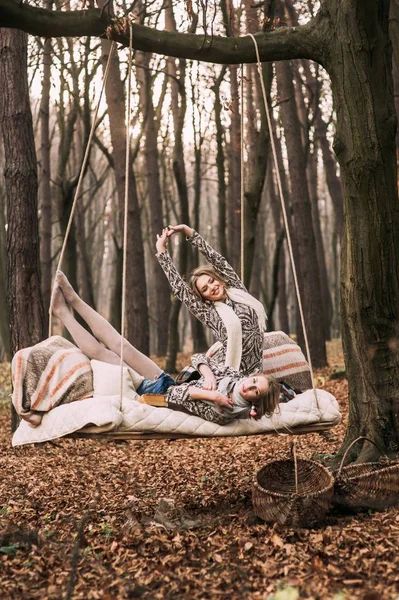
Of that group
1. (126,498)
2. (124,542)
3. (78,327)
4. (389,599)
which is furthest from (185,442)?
(389,599)

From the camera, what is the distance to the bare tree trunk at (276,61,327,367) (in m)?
10.5

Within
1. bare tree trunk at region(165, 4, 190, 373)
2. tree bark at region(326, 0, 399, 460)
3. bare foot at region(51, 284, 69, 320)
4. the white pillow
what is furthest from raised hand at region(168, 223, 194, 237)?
bare tree trunk at region(165, 4, 190, 373)

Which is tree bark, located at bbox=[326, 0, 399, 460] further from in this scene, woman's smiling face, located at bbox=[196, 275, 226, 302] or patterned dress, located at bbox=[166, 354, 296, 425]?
woman's smiling face, located at bbox=[196, 275, 226, 302]

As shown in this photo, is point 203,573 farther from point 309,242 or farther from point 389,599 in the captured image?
point 309,242

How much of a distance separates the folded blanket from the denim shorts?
368 mm

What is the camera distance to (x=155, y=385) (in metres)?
4.48

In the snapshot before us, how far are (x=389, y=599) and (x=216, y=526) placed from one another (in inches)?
49.4

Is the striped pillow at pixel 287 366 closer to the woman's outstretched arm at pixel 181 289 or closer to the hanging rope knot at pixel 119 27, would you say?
the woman's outstretched arm at pixel 181 289

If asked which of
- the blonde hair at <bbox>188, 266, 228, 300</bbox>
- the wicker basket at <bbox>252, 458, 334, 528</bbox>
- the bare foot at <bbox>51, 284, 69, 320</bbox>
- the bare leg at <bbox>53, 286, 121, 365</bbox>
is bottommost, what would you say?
the wicker basket at <bbox>252, 458, 334, 528</bbox>

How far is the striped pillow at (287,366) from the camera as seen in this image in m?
4.69

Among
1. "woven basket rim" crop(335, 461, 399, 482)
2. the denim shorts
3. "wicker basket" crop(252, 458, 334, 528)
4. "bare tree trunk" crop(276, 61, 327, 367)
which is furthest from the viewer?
"bare tree trunk" crop(276, 61, 327, 367)

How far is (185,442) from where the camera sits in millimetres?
7082

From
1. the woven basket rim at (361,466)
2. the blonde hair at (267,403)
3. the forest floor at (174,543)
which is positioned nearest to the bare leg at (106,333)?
the forest floor at (174,543)

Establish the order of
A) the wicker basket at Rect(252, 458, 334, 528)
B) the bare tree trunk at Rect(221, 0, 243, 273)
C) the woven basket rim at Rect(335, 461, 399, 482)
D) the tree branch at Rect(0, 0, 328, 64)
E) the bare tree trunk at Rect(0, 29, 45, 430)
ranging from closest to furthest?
1. the wicker basket at Rect(252, 458, 334, 528)
2. the woven basket rim at Rect(335, 461, 399, 482)
3. the tree branch at Rect(0, 0, 328, 64)
4. the bare tree trunk at Rect(0, 29, 45, 430)
5. the bare tree trunk at Rect(221, 0, 243, 273)
